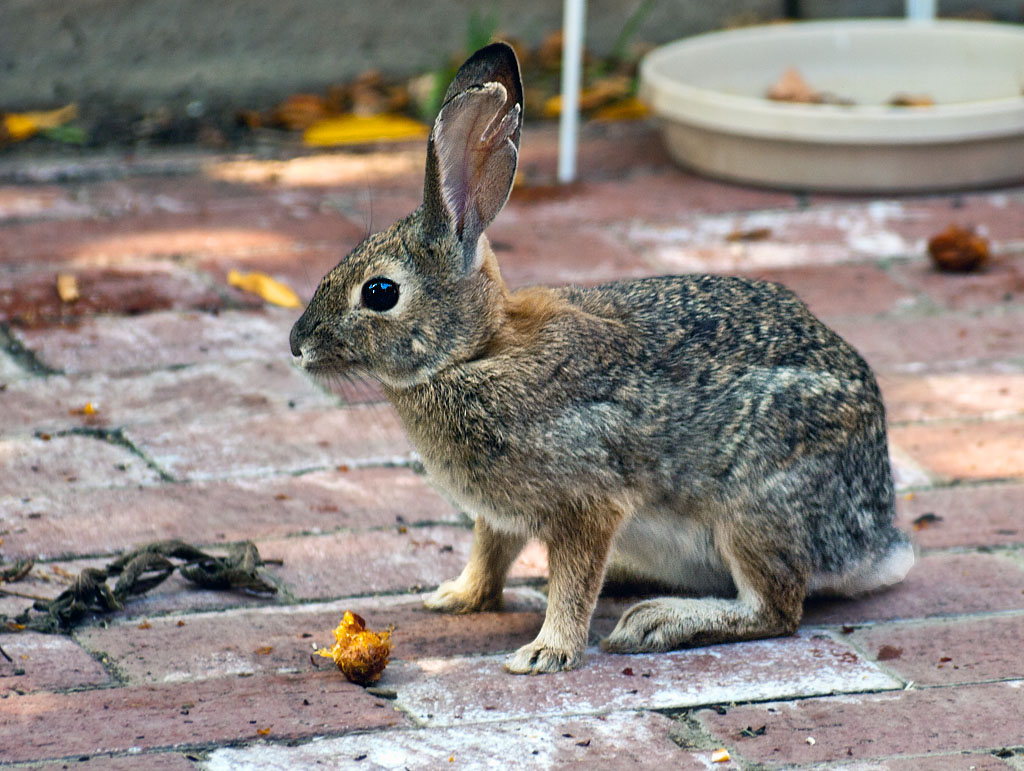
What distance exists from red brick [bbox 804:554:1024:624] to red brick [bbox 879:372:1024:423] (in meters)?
0.88

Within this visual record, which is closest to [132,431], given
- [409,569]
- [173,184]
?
[409,569]

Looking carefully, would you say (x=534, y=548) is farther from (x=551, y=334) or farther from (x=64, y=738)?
(x=64, y=738)

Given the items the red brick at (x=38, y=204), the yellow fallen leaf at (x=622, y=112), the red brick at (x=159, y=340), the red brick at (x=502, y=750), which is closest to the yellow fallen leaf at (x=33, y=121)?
the red brick at (x=38, y=204)

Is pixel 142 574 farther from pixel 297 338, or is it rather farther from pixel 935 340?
pixel 935 340

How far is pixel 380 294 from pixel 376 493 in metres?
0.98

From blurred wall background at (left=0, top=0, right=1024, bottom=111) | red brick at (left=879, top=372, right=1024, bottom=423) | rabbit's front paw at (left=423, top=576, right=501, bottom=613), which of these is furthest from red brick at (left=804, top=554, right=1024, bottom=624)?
blurred wall background at (left=0, top=0, right=1024, bottom=111)

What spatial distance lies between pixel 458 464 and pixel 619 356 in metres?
0.42

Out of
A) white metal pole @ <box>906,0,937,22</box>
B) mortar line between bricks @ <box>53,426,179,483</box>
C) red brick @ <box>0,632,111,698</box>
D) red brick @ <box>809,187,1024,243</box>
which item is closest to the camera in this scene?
red brick @ <box>0,632,111,698</box>

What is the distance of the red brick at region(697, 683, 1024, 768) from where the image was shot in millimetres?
2555

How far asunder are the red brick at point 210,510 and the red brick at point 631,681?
76 centimetres

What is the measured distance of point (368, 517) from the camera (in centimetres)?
365

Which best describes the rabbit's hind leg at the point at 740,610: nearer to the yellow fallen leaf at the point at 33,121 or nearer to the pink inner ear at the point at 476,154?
the pink inner ear at the point at 476,154

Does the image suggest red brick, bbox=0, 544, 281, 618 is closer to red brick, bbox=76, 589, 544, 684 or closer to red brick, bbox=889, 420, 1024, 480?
red brick, bbox=76, 589, 544, 684

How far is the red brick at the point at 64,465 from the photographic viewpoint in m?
3.70
